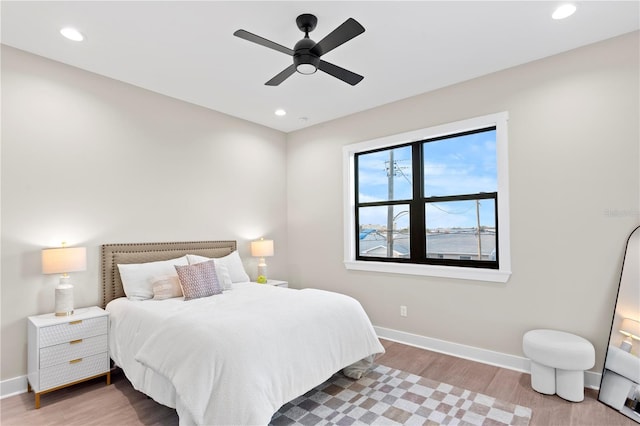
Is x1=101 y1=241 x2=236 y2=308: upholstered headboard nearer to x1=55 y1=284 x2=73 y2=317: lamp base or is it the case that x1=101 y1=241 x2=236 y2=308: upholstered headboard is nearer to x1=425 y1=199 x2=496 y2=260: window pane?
x1=55 y1=284 x2=73 y2=317: lamp base

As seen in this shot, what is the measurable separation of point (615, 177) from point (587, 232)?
1.60ft

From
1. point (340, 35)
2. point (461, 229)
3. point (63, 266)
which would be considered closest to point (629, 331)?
point (461, 229)

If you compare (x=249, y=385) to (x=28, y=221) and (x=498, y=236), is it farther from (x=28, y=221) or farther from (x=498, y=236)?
(x=498, y=236)

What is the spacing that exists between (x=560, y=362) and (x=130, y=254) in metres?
3.95

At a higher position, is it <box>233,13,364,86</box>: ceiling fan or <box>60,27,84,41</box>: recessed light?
<box>60,27,84,41</box>: recessed light

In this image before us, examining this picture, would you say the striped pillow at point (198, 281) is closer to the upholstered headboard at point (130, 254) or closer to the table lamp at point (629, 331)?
the upholstered headboard at point (130, 254)

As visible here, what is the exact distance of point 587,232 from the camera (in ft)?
9.39

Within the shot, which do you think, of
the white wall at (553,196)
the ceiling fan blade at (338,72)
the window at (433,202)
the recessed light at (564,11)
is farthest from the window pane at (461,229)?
the ceiling fan blade at (338,72)

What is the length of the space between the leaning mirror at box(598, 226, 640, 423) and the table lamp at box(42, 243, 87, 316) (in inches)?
170

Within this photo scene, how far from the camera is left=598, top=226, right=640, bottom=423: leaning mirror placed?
242cm

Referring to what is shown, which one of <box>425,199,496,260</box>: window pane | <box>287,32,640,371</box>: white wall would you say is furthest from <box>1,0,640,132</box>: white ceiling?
<box>425,199,496,260</box>: window pane

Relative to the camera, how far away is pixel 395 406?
8.41ft

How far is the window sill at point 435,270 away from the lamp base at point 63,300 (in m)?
2.97

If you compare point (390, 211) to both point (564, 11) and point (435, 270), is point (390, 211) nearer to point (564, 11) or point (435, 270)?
point (435, 270)
